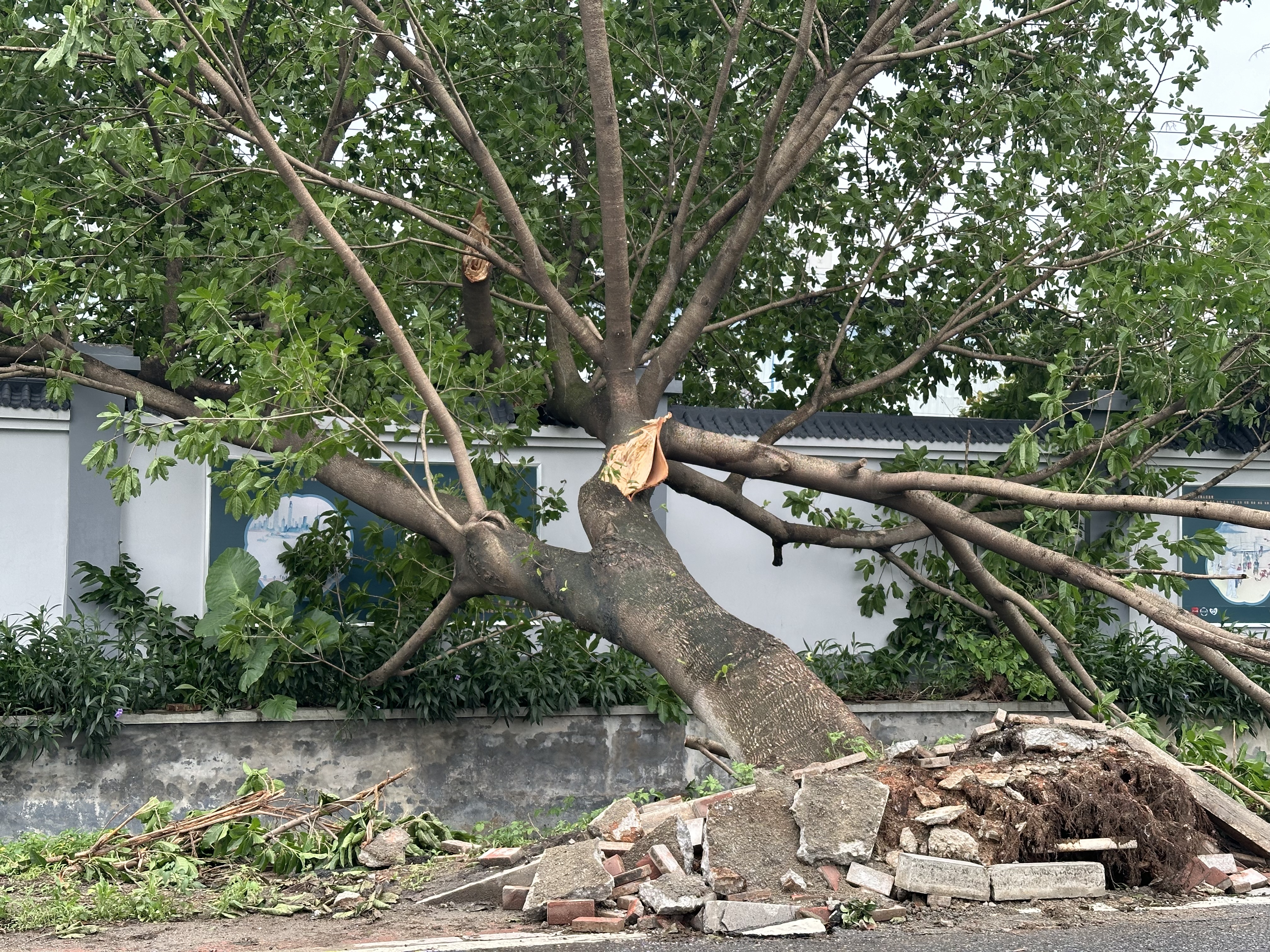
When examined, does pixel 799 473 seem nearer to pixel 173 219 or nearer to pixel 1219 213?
pixel 1219 213

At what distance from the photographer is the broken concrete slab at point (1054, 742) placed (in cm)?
553

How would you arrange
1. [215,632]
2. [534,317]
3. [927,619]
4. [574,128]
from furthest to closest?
[534,317] → [927,619] → [574,128] → [215,632]

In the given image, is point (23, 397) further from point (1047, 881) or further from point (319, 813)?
point (1047, 881)

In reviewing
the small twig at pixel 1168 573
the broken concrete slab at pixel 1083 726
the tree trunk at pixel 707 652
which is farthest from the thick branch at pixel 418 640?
the small twig at pixel 1168 573

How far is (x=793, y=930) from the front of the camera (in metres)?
4.39

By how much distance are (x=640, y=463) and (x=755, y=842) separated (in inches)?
113

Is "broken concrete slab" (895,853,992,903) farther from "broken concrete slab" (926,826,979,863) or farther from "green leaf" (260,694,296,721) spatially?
"green leaf" (260,694,296,721)

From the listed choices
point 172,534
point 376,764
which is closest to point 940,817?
point 376,764

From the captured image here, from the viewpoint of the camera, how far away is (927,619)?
383 inches

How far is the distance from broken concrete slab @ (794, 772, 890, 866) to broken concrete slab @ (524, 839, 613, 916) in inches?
31.7

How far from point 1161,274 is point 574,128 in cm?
427

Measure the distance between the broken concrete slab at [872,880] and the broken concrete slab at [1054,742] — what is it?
1211mm

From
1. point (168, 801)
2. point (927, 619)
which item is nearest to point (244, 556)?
point (168, 801)

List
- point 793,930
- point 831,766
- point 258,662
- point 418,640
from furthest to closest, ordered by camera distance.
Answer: point 258,662 → point 418,640 → point 831,766 → point 793,930
